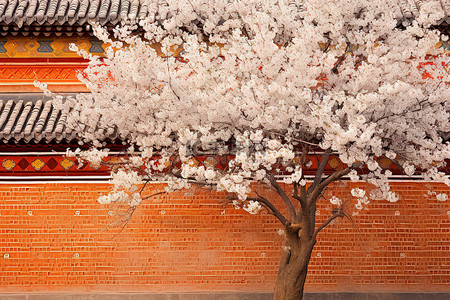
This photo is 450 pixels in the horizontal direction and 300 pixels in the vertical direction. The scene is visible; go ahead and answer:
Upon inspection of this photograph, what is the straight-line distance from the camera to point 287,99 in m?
9.23

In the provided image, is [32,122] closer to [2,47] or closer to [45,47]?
[45,47]

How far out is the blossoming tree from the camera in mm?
9000

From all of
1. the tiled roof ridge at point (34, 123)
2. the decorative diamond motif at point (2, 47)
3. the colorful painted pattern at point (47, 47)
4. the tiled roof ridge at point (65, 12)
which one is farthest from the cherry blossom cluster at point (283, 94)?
the decorative diamond motif at point (2, 47)

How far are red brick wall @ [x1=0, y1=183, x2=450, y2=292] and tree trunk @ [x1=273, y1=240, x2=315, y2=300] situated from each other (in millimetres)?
2140

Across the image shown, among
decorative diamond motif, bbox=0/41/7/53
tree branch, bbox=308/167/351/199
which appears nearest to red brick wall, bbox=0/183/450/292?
tree branch, bbox=308/167/351/199

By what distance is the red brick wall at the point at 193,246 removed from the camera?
487 inches

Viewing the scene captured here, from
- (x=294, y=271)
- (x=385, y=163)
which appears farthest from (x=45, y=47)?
(x=385, y=163)

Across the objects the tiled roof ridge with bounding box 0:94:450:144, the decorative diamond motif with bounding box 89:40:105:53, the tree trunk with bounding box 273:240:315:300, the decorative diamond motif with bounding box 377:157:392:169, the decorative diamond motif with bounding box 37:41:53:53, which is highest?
the decorative diamond motif with bounding box 37:41:53:53

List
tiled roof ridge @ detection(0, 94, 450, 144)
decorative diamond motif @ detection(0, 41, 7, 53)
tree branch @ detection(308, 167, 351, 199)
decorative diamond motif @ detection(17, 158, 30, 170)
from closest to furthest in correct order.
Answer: tree branch @ detection(308, 167, 351, 199), tiled roof ridge @ detection(0, 94, 450, 144), decorative diamond motif @ detection(17, 158, 30, 170), decorative diamond motif @ detection(0, 41, 7, 53)

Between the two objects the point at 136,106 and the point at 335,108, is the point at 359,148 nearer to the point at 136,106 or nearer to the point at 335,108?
the point at 335,108

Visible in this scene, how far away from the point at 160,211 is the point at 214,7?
4.34m

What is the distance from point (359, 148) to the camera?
914 cm

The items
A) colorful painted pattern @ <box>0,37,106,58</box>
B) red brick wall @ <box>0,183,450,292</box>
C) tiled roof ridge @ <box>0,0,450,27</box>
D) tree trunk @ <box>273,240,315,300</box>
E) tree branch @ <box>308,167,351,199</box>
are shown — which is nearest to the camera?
tree branch @ <box>308,167,351,199</box>

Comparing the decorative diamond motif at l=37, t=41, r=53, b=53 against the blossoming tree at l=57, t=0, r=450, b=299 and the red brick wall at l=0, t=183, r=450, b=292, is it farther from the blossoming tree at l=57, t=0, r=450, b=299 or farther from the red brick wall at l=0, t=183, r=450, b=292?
the red brick wall at l=0, t=183, r=450, b=292
